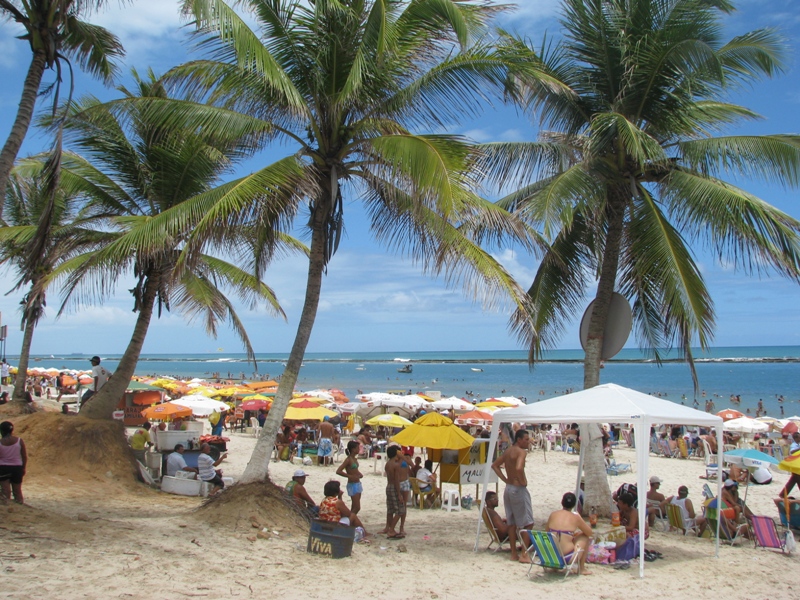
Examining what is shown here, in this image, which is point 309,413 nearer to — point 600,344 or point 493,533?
point 600,344

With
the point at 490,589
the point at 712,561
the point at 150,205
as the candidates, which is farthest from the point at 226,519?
the point at 150,205

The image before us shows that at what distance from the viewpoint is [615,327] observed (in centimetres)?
903

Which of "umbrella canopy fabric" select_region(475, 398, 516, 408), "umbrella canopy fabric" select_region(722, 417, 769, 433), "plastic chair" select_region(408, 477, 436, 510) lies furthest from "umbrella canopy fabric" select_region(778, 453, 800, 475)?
"umbrella canopy fabric" select_region(475, 398, 516, 408)

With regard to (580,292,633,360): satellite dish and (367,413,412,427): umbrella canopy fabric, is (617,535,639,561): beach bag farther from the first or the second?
(367,413,412,427): umbrella canopy fabric

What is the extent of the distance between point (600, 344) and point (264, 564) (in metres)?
5.51

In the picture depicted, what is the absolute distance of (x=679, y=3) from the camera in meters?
8.64

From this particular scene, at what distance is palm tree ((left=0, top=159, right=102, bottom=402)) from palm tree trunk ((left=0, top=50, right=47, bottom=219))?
0.53 meters

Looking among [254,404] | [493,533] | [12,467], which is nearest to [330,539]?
[493,533]

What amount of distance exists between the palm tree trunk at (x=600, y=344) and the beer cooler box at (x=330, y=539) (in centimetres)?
384

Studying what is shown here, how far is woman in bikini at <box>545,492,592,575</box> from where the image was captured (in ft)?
21.2

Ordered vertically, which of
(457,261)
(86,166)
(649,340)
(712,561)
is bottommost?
(712,561)

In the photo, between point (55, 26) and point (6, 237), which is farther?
point (6, 237)

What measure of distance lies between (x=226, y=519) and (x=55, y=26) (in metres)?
5.92

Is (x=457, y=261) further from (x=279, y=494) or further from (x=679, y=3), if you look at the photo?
(x=679, y=3)
